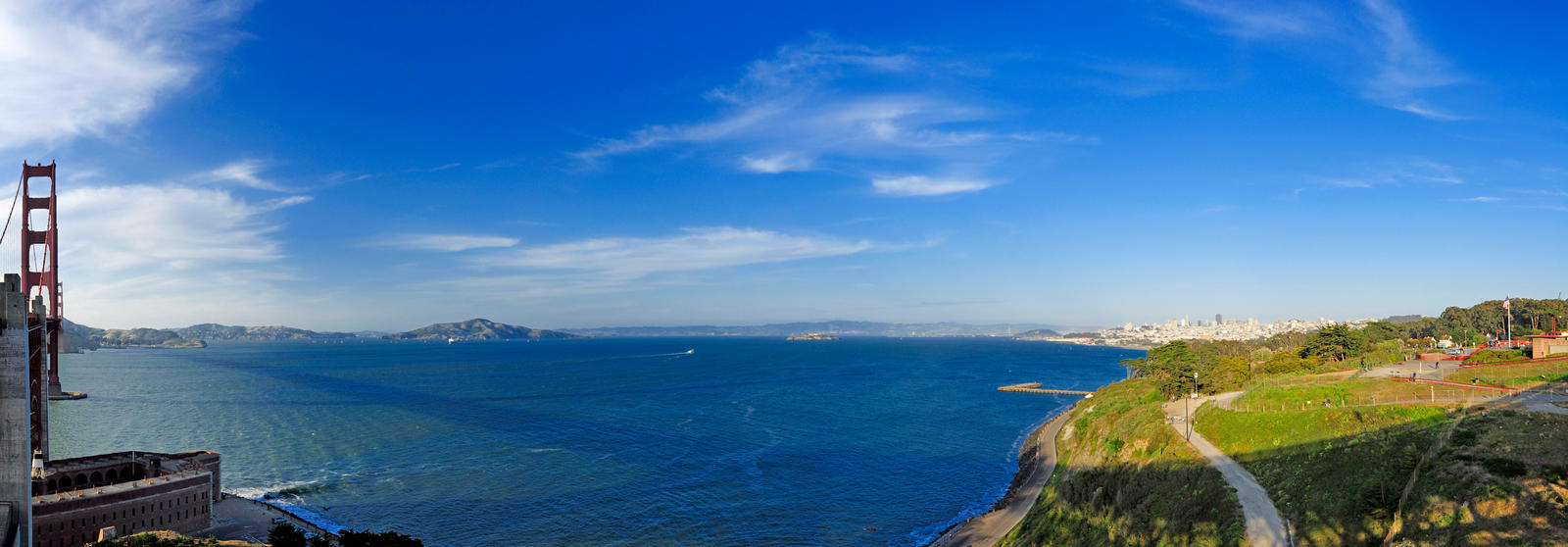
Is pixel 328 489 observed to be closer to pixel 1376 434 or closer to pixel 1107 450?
pixel 1107 450

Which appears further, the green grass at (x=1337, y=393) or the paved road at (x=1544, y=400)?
the green grass at (x=1337, y=393)

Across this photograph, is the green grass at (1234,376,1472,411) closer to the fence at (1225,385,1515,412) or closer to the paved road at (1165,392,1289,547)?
the fence at (1225,385,1515,412)

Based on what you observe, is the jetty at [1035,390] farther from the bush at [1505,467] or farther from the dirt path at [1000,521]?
the bush at [1505,467]

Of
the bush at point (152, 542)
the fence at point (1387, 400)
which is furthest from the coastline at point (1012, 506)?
the bush at point (152, 542)

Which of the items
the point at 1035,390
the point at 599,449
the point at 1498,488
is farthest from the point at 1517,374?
the point at 1035,390

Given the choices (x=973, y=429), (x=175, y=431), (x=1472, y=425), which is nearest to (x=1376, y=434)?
(x=1472, y=425)

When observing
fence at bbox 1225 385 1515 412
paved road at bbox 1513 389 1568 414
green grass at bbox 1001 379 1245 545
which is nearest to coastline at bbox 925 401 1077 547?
green grass at bbox 1001 379 1245 545

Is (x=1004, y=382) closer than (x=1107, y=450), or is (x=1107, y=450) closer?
(x=1107, y=450)

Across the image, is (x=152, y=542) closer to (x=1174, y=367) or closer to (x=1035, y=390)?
(x=1174, y=367)
